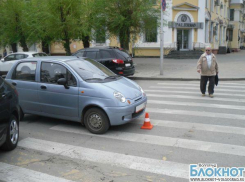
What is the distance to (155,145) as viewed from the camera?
5.36m

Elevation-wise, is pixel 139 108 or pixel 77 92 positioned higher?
pixel 77 92

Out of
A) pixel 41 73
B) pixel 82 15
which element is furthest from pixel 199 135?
pixel 82 15

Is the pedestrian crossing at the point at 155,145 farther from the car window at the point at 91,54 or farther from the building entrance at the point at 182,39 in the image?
the building entrance at the point at 182,39

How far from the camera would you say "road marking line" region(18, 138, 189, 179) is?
4.31 meters

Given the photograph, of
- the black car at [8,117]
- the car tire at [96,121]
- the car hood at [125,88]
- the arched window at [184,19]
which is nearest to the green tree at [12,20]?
the arched window at [184,19]

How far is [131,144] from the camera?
5.44m

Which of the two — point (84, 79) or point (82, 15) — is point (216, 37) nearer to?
point (82, 15)

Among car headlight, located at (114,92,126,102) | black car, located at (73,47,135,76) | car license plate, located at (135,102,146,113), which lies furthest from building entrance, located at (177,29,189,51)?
car headlight, located at (114,92,126,102)

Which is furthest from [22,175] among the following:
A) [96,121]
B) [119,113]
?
[119,113]

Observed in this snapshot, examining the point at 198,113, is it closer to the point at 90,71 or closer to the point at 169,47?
the point at 90,71

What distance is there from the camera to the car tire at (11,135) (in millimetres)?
5035

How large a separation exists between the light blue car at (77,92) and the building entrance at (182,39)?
2740 centimetres

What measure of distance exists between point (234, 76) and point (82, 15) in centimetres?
1123

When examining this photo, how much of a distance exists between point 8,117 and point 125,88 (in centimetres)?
262
